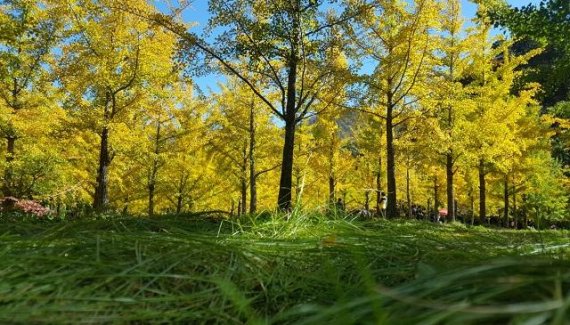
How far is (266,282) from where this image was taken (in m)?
1.19

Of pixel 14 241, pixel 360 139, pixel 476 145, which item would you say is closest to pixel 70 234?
pixel 14 241

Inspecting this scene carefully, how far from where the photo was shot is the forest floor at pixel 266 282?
Answer: 0.69 meters

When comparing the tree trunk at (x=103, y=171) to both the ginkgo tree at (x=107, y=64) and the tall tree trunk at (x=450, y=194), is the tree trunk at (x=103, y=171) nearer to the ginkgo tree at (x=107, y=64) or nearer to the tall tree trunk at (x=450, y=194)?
the ginkgo tree at (x=107, y=64)

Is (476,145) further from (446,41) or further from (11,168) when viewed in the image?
(11,168)

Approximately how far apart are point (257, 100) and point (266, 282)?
16.8m

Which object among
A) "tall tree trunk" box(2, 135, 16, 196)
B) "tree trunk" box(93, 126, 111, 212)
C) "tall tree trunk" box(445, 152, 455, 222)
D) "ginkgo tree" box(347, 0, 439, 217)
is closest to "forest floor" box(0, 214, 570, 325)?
"ginkgo tree" box(347, 0, 439, 217)

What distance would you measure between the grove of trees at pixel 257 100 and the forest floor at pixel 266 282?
5.26 metres

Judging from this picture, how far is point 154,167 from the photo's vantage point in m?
18.8

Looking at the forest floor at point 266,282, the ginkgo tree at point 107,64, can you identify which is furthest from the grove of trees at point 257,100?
the forest floor at point 266,282

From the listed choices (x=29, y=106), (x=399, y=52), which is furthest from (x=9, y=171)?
(x=399, y=52)

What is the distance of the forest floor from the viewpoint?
2.26 ft

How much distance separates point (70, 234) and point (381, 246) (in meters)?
0.97

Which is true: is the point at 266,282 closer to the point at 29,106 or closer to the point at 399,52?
the point at 399,52

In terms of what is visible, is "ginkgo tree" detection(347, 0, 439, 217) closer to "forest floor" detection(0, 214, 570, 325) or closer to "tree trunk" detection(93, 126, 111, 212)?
"tree trunk" detection(93, 126, 111, 212)
